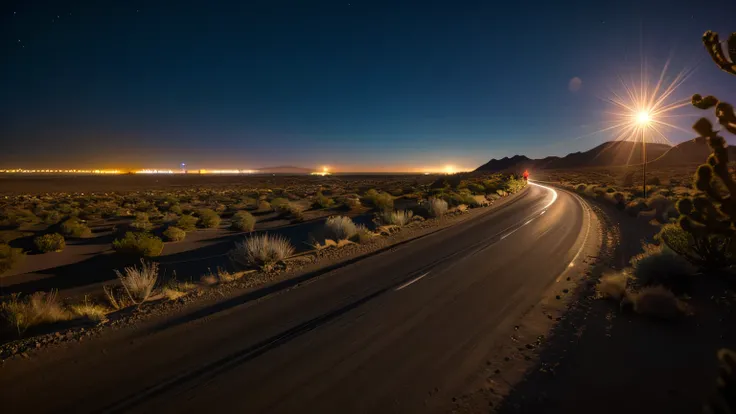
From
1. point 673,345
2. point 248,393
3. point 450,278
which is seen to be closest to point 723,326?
point 673,345

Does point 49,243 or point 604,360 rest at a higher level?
point 604,360

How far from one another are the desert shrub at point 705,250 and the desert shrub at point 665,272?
33 cm

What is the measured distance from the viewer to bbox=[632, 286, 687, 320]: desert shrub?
543 centimetres

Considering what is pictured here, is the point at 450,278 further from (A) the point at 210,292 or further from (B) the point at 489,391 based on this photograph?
(A) the point at 210,292

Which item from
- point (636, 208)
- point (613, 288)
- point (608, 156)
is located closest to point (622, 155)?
point (608, 156)

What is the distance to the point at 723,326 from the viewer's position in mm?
5012

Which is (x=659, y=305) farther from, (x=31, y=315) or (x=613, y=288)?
(x=31, y=315)

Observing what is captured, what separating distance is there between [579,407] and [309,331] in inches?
163

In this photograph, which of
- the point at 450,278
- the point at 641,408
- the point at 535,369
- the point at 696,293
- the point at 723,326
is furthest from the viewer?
the point at 450,278

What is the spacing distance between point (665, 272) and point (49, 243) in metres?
21.8

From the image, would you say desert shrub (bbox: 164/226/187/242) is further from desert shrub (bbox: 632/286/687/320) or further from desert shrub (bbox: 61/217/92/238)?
desert shrub (bbox: 632/286/687/320)

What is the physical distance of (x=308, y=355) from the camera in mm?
4887

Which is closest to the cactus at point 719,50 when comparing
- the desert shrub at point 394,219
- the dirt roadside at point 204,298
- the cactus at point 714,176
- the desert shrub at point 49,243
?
the cactus at point 714,176

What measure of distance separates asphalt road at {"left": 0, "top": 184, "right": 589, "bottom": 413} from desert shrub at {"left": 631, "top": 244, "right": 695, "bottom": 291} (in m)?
1.85
